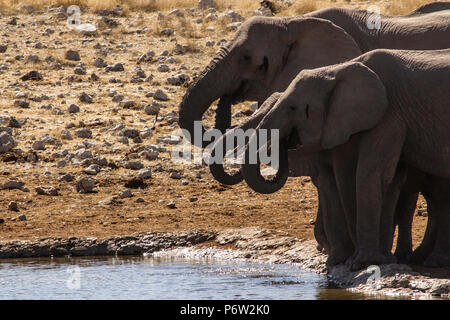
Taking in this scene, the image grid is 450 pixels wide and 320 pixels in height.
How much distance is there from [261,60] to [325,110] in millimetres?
1364

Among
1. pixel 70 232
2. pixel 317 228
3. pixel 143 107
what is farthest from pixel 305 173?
pixel 143 107

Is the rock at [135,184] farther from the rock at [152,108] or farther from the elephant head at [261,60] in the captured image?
the elephant head at [261,60]

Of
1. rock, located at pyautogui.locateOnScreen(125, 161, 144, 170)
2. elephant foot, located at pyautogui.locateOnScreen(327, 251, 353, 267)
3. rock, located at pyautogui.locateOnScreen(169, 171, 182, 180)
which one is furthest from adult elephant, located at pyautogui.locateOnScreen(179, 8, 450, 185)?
rock, located at pyautogui.locateOnScreen(125, 161, 144, 170)

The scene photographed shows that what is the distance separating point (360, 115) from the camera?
29.0 feet

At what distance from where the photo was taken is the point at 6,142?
567 inches

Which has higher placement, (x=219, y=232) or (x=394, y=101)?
(x=394, y=101)

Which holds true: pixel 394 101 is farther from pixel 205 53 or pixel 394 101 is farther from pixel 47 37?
pixel 47 37

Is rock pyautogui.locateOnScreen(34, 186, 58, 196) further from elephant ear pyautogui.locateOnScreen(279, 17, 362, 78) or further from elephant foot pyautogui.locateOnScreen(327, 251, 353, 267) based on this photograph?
elephant foot pyautogui.locateOnScreen(327, 251, 353, 267)

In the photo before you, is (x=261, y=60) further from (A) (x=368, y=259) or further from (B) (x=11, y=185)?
(B) (x=11, y=185)

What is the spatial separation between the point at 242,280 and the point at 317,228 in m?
0.84

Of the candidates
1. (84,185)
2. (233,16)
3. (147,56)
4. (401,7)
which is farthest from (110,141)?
(401,7)

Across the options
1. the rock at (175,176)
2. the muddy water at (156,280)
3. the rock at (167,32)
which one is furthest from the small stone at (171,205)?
the rock at (167,32)

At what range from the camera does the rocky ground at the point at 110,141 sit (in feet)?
39.1
